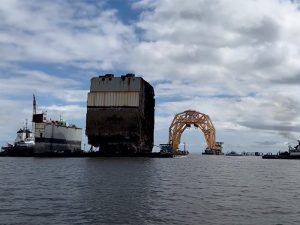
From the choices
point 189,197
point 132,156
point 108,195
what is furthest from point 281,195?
point 132,156

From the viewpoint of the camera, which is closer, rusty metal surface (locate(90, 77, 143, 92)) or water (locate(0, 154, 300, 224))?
water (locate(0, 154, 300, 224))

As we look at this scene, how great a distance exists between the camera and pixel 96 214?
Answer: 2969 cm

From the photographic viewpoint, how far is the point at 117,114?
500ft

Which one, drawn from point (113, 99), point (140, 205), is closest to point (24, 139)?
point (113, 99)

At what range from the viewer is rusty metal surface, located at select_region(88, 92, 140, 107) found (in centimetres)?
15150

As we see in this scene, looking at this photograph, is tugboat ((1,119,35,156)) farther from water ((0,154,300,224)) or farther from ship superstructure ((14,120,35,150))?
water ((0,154,300,224))

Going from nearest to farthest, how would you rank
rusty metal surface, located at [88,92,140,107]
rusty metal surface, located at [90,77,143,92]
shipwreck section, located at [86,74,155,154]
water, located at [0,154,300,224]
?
water, located at [0,154,300,224]
shipwreck section, located at [86,74,155,154]
rusty metal surface, located at [88,92,140,107]
rusty metal surface, located at [90,77,143,92]

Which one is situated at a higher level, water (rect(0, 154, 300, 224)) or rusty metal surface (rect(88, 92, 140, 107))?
rusty metal surface (rect(88, 92, 140, 107))

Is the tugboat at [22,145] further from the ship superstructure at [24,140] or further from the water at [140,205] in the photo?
the water at [140,205]

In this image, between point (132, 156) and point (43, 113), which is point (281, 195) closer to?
point (132, 156)

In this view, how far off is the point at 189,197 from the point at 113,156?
114 meters

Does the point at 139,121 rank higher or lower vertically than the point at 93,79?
lower

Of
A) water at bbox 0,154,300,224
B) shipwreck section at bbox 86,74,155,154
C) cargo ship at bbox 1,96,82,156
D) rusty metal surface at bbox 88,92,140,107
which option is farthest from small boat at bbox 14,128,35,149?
water at bbox 0,154,300,224

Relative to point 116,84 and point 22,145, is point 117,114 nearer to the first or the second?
point 116,84
